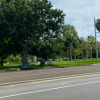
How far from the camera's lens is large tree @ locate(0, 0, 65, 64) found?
2661 cm

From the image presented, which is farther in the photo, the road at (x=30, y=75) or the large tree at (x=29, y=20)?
the large tree at (x=29, y=20)

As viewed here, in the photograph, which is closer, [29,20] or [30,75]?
[30,75]

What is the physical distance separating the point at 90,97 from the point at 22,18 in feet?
72.9

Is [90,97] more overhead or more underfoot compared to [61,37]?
more underfoot

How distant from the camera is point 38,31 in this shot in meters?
29.5

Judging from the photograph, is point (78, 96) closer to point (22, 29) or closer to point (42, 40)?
point (22, 29)

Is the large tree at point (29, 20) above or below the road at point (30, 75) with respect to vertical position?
above

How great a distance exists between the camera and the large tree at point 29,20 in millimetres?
26609

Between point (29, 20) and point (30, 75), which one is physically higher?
point (29, 20)

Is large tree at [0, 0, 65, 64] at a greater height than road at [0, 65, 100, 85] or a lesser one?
greater

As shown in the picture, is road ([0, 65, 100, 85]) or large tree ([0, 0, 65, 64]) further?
large tree ([0, 0, 65, 64])

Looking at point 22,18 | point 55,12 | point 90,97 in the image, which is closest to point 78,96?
point 90,97

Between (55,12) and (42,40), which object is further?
(42,40)

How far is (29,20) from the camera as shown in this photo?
28312mm
